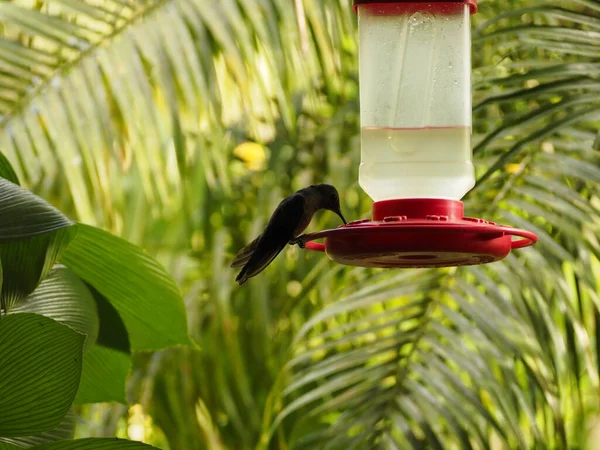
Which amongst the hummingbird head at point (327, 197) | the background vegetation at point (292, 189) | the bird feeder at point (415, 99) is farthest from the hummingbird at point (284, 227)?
the background vegetation at point (292, 189)

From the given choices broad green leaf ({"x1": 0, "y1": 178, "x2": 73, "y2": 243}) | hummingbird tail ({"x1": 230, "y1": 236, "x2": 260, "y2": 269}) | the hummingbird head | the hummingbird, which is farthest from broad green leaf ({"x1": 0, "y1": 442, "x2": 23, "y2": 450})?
the hummingbird head

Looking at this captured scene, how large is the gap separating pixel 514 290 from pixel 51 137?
1219 millimetres

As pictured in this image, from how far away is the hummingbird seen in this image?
3.56 feet

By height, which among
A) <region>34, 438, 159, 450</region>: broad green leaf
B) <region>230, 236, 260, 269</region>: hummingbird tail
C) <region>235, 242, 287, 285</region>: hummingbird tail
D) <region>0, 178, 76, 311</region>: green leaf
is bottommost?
<region>34, 438, 159, 450</region>: broad green leaf

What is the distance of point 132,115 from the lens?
2291 millimetres

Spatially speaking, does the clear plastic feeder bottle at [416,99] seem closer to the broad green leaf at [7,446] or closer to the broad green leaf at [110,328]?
the broad green leaf at [110,328]

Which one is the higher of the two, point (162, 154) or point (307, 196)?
point (162, 154)

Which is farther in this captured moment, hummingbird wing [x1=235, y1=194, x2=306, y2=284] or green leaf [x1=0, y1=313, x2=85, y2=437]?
hummingbird wing [x1=235, y1=194, x2=306, y2=284]

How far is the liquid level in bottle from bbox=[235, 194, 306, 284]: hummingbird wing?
0.31 metres

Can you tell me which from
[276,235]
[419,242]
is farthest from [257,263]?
[419,242]

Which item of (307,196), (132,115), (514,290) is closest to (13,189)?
(307,196)

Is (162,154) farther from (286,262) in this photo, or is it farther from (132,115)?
(286,262)

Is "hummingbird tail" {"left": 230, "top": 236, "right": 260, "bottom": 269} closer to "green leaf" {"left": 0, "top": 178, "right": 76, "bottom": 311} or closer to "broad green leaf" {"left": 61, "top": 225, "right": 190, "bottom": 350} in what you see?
"broad green leaf" {"left": 61, "top": 225, "right": 190, "bottom": 350}

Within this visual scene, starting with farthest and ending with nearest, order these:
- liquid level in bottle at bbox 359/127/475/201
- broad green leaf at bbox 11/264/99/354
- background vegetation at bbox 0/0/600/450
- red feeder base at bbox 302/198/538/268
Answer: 1. background vegetation at bbox 0/0/600/450
2. liquid level in bottle at bbox 359/127/475/201
3. red feeder base at bbox 302/198/538/268
4. broad green leaf at bbox 11/264/99/354
